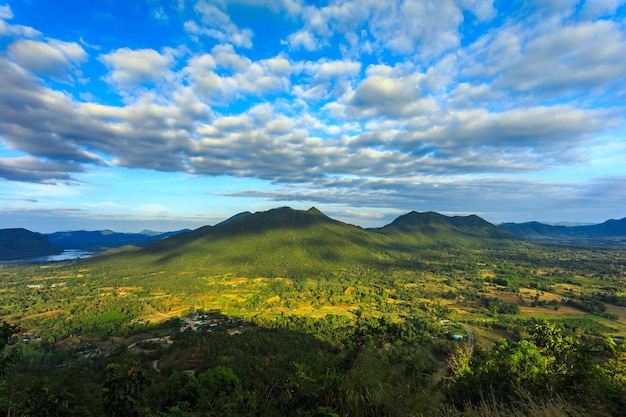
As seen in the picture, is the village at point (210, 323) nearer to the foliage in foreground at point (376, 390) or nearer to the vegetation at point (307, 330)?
the vegetation at point (307, 330)

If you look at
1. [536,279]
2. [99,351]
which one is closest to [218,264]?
[99,351]

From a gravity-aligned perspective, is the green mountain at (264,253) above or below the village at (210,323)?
above

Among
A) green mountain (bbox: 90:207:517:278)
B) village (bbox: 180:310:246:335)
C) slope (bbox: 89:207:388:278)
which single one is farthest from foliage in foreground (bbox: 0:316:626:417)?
green mountain (bbox: 90:207:517:278)

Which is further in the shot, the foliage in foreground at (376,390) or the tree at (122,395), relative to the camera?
the tree at (122,395)

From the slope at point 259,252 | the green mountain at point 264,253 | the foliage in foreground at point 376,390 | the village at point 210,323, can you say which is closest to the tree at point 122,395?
the foliage in foreground at point 376,390

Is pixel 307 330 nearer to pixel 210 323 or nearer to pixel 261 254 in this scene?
pixel 210 323

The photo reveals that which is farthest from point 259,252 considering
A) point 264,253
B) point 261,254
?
point 264,253


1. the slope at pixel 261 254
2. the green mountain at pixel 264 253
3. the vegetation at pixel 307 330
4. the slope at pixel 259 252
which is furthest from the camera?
the green mountain at pixel 264 253

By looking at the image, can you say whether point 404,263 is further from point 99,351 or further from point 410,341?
point 99,351
